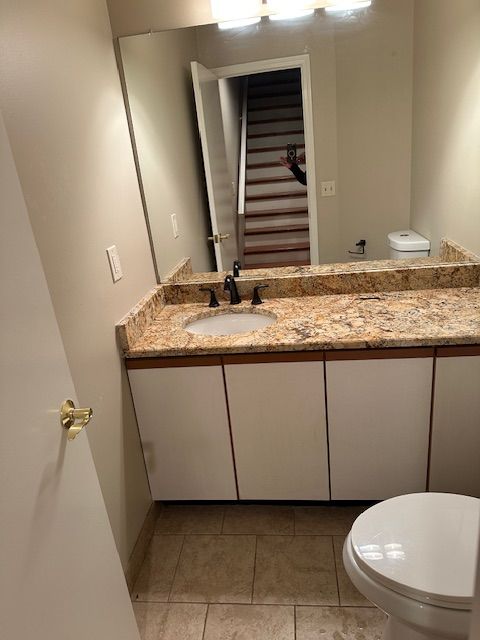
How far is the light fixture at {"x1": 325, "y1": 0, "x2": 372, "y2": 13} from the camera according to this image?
1.66 meters

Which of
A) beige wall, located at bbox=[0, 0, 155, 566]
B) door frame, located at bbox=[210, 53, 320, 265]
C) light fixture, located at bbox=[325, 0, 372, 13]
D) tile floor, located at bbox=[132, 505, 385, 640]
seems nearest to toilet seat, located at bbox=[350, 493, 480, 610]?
tile floor, located at bbox=[132, 505, 385, 640]

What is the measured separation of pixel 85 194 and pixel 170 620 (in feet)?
4.86

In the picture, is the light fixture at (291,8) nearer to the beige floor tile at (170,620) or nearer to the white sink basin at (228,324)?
the white sink basin at (228,324)

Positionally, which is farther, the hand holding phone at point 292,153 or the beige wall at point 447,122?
the hand holding phone at point 292,153

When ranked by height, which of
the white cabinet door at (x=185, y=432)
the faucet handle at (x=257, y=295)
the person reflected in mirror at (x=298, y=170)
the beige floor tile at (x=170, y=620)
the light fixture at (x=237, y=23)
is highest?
the light fixture at (x=237, y=23)

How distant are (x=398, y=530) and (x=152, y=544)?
113cm

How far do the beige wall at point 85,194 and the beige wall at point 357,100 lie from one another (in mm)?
573

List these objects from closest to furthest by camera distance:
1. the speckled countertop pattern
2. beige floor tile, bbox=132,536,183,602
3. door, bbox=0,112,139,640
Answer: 1. door, bbox=0,112,139,640
2. the speckled countertop pattern
3. beige floor tile, bbox=132,536,183,602

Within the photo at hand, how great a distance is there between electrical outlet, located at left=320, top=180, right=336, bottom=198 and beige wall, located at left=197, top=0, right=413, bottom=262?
0.02 meters

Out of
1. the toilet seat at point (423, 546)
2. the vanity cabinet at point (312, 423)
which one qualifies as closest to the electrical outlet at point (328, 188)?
the vanity cabinet at point (312, 423)

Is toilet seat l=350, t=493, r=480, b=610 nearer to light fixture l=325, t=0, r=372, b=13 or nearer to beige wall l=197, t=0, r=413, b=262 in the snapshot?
beige wall l=197, t=0, r=413, b=262

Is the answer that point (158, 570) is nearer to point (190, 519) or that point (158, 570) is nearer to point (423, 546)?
point (190, 519)

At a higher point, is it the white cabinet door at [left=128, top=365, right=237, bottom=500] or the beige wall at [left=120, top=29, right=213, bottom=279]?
the beige wall at [left=120, top=29, right=213, bottom=279]

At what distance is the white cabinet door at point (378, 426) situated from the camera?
156 centimetres
